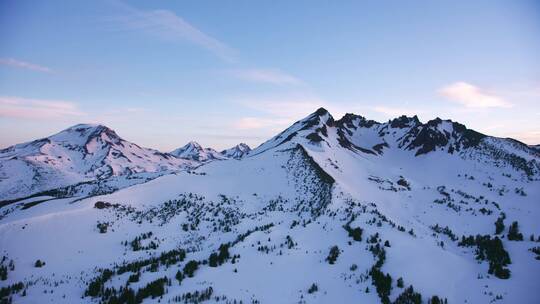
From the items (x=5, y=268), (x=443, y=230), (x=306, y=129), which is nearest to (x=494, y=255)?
(x=443, y=230)

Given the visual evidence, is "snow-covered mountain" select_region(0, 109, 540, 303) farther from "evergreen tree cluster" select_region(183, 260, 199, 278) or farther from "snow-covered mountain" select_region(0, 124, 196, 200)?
"snow-covered mountain" select_region(0, 124, 196, 200)

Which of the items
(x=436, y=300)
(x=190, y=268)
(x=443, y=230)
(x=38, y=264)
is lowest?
(x=38, y=264)

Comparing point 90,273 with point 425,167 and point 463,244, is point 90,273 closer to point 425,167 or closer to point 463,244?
point 463,244

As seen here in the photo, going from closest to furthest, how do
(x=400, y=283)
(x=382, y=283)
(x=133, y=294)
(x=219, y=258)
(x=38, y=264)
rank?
1. (x=133, y=294)
2. (x=400, y=283)
3. (x=382, y=283)
4. (x=219, y=258)
5. (x=38, y=264)

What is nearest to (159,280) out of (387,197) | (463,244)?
(463,244)

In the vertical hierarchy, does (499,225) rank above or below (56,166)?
above

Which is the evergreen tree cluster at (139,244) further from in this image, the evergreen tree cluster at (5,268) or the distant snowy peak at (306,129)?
the distant snowy peak at (306,129)

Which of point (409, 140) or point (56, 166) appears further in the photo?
point (56, 166)

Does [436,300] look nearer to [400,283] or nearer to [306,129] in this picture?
[400,283]

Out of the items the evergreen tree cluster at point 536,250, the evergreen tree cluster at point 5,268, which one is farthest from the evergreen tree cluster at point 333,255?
the evergreen tree cluster at point 5,268
